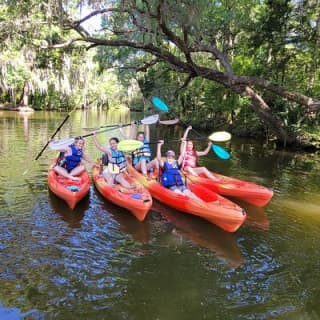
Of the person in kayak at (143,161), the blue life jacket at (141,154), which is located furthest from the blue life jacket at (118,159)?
the blue life jacket at (141,154)

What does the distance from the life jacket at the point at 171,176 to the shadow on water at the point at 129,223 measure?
944 mm

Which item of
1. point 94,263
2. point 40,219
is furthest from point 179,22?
point 94,263

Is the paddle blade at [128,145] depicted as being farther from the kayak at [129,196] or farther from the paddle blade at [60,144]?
the paddle blade at [60,144]

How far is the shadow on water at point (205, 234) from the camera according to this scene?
554cm

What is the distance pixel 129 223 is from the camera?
6609mm

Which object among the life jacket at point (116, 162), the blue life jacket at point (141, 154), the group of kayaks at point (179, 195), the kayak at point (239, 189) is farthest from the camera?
the blue life jacket at point (141, 154)

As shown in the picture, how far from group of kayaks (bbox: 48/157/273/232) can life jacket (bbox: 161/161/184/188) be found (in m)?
0.15

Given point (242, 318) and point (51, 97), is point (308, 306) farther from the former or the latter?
point (51, 97)

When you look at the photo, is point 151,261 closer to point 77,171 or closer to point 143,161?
point 77,171

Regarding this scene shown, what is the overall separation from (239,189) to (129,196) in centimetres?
230

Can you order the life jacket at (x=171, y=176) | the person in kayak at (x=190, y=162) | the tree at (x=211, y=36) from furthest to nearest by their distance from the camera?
the tree at (x=211, y=36) < the person in kayak at (x=190, y=162) < the life jacket at (x=171, y=176)

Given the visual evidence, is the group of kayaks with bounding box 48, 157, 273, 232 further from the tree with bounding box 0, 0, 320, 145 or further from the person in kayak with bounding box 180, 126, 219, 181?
the tree with bounding box 0, 0, 320, 145

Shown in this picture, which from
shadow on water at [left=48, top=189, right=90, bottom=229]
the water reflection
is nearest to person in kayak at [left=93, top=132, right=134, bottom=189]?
shadow on water at [left=48, top=189, right=90, bottom=229]

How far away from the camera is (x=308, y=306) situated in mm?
4191
